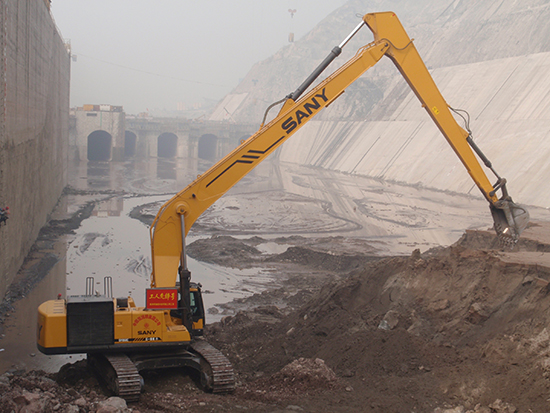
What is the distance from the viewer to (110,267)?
17203 millimetres

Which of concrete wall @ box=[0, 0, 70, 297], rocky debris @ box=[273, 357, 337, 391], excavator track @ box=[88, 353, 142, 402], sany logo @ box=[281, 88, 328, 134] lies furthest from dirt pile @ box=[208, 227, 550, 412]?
concrete wall @ box=[0, 0, 70, 297]

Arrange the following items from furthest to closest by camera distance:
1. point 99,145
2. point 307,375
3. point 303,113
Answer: point 99,145 < point 303,113 < point 307,375

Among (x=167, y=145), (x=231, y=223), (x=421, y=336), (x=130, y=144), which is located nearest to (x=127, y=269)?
(x=231, y=223)

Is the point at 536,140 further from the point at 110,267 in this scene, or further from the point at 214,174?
the point at 214,174

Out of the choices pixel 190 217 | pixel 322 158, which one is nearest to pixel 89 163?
pixel 322 158

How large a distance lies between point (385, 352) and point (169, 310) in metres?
3.47

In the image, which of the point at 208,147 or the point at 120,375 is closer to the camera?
the point at 120,375

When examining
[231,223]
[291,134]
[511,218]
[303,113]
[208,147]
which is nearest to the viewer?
[291,134]

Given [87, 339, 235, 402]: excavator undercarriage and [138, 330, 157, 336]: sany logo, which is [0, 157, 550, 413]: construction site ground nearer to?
[87, 339, 235, 402]: excavator undercarriage

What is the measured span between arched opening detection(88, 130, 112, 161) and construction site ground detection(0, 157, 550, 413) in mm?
52642

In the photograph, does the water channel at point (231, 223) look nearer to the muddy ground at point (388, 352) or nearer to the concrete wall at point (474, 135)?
the concrete wall at point (474, 135)

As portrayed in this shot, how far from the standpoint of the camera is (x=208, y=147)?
258 ft

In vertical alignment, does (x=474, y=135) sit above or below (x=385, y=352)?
above

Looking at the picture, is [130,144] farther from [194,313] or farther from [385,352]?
[385,352]
